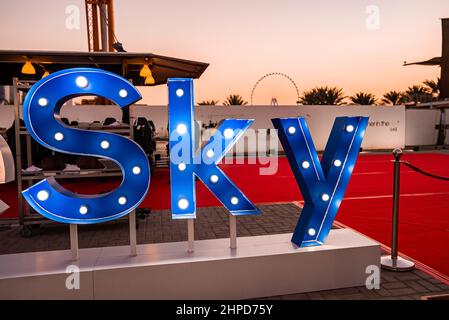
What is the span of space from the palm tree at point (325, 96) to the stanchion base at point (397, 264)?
28.2m

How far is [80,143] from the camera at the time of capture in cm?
276

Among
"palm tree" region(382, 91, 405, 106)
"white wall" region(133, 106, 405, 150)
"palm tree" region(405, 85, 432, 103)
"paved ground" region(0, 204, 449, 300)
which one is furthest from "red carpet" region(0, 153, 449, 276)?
"palm tree" region(405, 85, 432, 103)

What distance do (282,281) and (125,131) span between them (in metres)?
3.21

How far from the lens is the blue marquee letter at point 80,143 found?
2697 mm

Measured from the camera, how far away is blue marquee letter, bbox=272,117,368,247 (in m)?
3.11

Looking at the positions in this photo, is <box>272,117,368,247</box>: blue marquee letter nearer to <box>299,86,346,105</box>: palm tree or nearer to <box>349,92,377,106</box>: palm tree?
<box>299,86,346,105</box>: palm tree

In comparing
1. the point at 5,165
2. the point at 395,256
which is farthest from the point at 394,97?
the point at 5,165

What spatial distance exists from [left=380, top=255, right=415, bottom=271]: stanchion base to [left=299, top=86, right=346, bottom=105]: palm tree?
92.4 ft

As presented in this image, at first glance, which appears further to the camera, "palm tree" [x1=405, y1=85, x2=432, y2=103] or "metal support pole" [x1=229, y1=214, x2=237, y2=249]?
"palm tree" [x1=405, y1=85, x2=432, y2=103]

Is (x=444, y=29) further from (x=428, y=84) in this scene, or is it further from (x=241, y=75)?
(x=428, y=84)

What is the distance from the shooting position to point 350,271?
10.6 ft

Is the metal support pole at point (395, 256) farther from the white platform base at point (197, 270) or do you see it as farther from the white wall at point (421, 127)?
the white wall at point (421, 127)

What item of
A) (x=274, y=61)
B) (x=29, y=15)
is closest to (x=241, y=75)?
(x=274, y=61)

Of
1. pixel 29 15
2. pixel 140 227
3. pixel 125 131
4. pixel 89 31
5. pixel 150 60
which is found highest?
pixel 89 31
